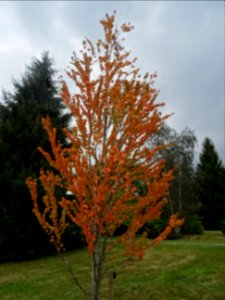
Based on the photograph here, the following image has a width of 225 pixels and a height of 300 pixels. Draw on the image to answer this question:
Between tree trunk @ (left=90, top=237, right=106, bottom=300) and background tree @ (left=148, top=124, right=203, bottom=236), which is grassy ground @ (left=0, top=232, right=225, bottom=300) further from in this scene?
background tree @ (left=148, top=124, right=203, bottom=236)

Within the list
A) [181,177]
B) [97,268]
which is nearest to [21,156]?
[97,268]

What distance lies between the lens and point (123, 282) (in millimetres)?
8188

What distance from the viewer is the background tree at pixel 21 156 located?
12391 millimetres

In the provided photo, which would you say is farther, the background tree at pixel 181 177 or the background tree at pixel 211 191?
the background tree at pixel 211 191

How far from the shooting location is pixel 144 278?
840cm

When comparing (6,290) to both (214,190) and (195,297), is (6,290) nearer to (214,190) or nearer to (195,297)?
(195,297)

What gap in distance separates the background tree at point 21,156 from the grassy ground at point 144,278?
1186 mm

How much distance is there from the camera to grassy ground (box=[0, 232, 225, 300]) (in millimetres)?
7289

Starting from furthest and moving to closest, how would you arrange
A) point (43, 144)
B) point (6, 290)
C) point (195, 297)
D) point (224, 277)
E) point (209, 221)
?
1. point (209, 221)
2. point (43, 144)
3. point (6, 290)
4. point (224, 277)
5. point (195, 297)

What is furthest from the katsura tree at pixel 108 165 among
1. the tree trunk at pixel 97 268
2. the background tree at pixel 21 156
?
the background tree at pixel 21 156

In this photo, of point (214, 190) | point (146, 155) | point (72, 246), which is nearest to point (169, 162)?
point (214, 190)

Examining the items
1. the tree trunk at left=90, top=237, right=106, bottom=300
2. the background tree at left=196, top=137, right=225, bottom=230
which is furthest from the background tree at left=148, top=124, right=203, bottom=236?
the tree trunk at left=90, top=237, right=106, bottom=300

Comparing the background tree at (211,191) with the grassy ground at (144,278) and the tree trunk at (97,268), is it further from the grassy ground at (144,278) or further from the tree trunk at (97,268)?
the tree trunk at (97,268)

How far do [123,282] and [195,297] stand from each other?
2205 millimetres
